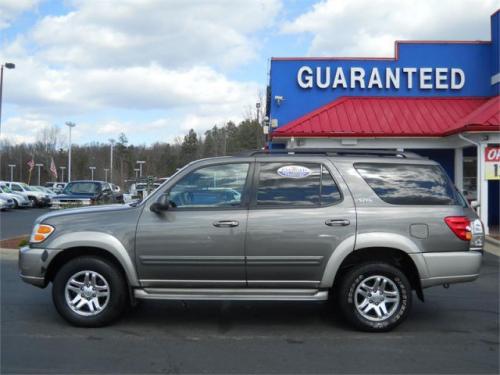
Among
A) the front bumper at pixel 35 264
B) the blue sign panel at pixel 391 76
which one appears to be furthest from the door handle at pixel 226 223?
the blue sign panel at pixel 391 76

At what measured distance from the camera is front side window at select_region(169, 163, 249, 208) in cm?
568

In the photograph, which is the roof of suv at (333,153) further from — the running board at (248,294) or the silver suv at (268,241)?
the running board at (248,294)

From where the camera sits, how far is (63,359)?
4.77 metres

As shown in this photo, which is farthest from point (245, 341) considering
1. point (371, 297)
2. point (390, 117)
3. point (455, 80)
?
point (455, 80)

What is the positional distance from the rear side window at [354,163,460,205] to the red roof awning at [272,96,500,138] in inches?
367

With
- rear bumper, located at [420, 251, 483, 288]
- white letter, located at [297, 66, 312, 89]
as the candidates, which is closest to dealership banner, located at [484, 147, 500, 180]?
white letter, located at [297, 66, 312, 89]

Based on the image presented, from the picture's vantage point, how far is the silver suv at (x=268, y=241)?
5.48 meters

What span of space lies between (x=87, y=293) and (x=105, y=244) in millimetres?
602

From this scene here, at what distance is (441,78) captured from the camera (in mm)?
17875

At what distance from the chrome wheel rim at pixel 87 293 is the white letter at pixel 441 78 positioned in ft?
49.9

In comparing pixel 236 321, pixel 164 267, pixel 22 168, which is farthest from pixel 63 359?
pixel 22 168

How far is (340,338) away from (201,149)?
253ft

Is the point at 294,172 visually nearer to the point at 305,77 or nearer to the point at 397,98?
the point at 305,77

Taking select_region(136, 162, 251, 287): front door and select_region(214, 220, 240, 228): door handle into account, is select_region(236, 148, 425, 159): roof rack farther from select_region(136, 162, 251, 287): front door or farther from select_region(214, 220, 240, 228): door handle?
select_region(214, 220, 240, 228): door handle
